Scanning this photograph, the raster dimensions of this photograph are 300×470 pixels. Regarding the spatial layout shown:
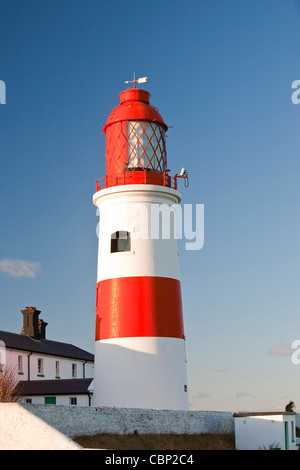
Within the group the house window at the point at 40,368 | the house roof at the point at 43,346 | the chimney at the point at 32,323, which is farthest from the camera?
the chimney at the point at 32,323

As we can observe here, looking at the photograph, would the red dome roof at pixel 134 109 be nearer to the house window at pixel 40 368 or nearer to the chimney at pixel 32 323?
the house window at pixel 40 368

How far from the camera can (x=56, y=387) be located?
3962cm

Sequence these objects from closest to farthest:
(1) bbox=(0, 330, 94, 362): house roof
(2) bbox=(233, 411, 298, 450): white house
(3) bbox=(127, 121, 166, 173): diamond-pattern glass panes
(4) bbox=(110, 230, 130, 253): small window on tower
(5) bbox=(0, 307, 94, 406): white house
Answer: (2) bbox=(233, 411, 298, 450): white house < (4) bbox=(110, 230, 130, 253): small window on tower < (3) bbox=(127, 121, 166, 173): diamond-pattern glass panes < (5) bbox=(0, 307, 94, 406): white house < (1) bbox=(0, 330, 94, 362): house roof

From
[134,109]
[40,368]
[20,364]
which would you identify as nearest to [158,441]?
[134,109]

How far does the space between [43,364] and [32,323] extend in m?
3.49

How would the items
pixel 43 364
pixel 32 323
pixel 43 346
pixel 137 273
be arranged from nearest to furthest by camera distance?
pixel 137 273
pixel 43 364
pixel 43 346
pixel 32 323

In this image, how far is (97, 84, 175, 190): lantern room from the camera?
32.8 m

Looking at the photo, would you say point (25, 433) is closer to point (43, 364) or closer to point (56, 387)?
point (56, 387)

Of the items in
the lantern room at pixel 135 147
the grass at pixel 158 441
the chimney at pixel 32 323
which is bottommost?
the grass at pixel 158 441

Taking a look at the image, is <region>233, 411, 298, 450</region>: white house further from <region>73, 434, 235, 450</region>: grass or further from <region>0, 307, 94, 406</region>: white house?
<region>0, 307, 94, 406</region>: white house

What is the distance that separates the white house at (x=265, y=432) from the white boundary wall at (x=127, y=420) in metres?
1.16

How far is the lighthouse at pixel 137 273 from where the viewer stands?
31047 mm

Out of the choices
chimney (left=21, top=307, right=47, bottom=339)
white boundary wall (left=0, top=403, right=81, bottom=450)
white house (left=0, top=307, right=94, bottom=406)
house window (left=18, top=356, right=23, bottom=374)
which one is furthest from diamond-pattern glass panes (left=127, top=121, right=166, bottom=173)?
chimney (left=21, top=307, right=47, bottom=339)

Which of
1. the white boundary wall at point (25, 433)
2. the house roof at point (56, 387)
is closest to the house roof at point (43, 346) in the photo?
the house roof at point (56, 387)
